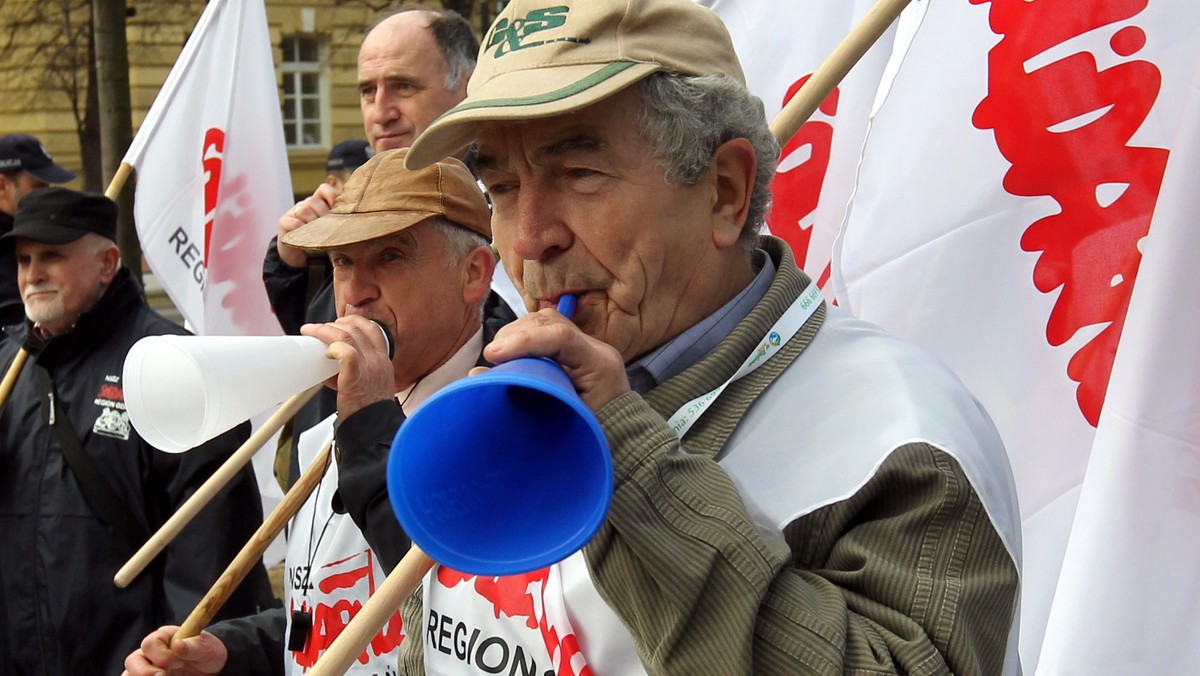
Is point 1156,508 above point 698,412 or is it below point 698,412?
below

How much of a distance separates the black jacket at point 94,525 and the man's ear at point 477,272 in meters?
1.36

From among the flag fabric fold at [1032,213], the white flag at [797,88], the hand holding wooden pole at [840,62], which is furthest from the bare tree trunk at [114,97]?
the hand holding wooden pole at [840,62]

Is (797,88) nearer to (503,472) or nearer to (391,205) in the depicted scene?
(391,205)

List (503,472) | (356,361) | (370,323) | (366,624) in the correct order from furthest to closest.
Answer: (370,323), (356,361), (366,624), (503,472)

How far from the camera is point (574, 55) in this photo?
180 centimetres

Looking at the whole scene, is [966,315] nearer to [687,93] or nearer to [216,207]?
[687,93]

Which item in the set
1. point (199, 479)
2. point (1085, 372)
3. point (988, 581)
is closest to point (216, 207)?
point (199, 479)

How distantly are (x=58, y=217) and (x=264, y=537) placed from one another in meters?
2.61

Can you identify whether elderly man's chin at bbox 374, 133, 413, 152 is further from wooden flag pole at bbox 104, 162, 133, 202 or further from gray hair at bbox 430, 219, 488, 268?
wooden flag pole at bbox 104, 162, 133, 202

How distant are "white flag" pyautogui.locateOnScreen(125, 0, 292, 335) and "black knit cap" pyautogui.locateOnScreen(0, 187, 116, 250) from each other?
0.67m

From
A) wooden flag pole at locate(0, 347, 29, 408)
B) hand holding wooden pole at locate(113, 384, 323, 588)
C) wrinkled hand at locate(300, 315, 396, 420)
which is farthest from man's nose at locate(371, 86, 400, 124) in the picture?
wrinkled hand at locate(300, 315, 396, 420)

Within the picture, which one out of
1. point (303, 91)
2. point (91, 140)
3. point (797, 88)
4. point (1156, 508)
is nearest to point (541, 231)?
point (1156, 508)

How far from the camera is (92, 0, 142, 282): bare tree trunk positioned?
37.1 ft

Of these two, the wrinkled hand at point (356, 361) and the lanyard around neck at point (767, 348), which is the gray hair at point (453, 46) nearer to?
the wrinkled hand at point (356, 361)
